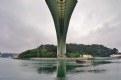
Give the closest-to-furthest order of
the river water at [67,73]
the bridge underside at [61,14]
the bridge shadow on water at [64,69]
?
the bridge underside at [61,14], the river water at [67,73], the bridge shadow on water at [64,69]

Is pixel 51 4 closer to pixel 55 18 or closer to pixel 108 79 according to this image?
pixel 55 18

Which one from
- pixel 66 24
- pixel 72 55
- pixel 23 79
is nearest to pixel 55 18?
pixel 66 24

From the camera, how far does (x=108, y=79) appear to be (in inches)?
1747

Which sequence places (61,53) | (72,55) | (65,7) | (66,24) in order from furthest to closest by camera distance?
1. (72,55)
2. (61,53)
3. (66,24)
4. (65,7)

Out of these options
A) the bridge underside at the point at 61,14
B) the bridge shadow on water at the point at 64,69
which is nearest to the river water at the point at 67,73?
the bridge shadow on water at the point at 64,69

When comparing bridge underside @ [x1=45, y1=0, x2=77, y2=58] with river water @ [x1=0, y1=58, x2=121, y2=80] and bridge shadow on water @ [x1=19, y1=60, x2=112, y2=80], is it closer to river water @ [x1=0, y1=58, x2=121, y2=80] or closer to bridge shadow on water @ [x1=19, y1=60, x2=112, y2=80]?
bridge shadow on water @ [x1=19, y1=60, x2=112, y2=80]

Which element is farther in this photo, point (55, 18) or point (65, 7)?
point (55, 18)

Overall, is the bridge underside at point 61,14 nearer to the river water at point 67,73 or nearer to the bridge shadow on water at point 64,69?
the bridge shadow on water at point 64,69

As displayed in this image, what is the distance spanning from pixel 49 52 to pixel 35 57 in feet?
33.2

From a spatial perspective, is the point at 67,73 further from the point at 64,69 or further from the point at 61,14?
the point at 61,14

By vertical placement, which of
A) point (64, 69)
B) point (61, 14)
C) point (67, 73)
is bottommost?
point (67, 73)

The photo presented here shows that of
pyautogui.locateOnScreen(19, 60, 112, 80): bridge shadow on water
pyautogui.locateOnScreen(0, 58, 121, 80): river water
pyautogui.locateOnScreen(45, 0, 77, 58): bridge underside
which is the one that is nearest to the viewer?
pyautogui.locateOnScreen(45, 0, 77, 58): bridge underside

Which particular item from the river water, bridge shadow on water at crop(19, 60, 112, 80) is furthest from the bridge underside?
the river water

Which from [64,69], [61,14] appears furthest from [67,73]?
[61,14]
